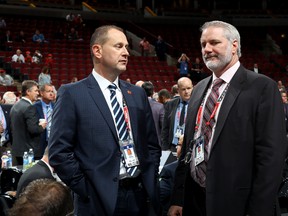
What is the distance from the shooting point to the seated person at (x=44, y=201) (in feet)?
4.87

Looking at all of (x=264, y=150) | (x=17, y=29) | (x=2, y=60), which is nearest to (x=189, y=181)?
(x=264, y=150)


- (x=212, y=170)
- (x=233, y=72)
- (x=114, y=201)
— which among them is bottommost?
(x=114, y=201)

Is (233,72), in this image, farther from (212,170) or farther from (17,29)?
Answer: (17,29)

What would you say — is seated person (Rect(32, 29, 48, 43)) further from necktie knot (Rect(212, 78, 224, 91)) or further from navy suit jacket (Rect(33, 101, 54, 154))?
necktie knot (Rect(212, 78, 224, 91))

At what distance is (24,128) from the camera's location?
5520mm

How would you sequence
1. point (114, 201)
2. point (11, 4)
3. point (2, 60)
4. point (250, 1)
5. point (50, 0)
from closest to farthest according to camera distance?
point (114, 201), point (2, 60), point (11, 4), point (50, 0), point (250, 1)

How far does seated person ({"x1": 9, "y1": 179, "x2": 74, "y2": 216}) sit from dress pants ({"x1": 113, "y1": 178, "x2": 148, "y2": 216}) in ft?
2.81

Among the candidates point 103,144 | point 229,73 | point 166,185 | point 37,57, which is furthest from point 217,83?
point 37,57

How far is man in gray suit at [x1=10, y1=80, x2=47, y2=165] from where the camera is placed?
538 centimetres

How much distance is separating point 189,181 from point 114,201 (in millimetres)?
455

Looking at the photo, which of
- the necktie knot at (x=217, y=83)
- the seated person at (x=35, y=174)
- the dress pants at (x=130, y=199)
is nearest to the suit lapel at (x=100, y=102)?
the dress pants at (x=130, y=199)

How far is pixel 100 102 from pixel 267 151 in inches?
35.7

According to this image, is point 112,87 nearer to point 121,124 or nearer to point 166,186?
point 121,124

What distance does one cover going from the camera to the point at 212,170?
228 centimetres
